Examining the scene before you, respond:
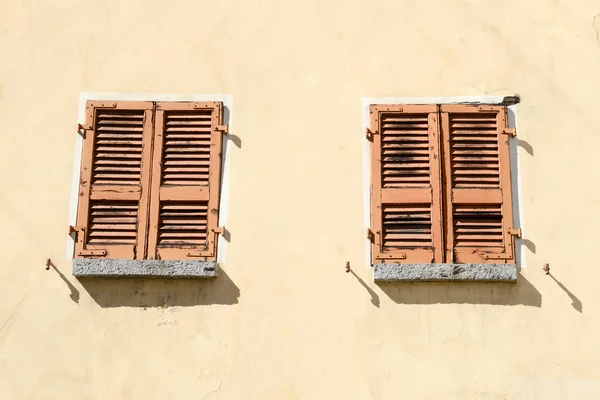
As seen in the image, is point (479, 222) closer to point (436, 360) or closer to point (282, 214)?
point (436, 360)

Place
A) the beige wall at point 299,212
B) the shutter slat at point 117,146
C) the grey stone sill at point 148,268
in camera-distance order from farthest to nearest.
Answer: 1. the shutter slat at point 117,146
2. the grey stone sill at point 148,268
3. the beige wall at point 299,212

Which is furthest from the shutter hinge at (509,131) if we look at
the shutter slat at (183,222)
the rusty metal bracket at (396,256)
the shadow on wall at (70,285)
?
the shadow on wall at (70,285)

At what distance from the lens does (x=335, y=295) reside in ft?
17.9

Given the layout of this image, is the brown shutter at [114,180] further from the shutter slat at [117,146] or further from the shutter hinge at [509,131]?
the shutter hinge at [509,131]

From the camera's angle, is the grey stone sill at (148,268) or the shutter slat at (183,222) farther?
the shutter slat at (183,222)

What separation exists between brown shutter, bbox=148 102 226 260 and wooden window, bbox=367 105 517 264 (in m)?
1.15

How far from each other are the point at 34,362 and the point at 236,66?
2577mm

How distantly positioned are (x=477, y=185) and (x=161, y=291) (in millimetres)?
2385

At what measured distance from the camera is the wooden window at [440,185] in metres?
5.53

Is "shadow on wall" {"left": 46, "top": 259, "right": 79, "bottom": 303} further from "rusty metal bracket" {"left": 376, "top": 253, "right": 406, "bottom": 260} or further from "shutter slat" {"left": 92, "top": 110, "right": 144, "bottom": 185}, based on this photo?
"rusty metal bracket" {"left": 376, "top": 253, "right": 406, "bottom": 260}

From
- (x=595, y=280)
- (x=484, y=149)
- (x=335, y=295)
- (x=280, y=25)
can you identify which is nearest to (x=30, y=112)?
(x=280, y=25)

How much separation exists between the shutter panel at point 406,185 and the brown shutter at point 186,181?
45.5 inches

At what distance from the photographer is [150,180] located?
5.67 m

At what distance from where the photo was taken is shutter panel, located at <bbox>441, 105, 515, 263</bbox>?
218 inches
